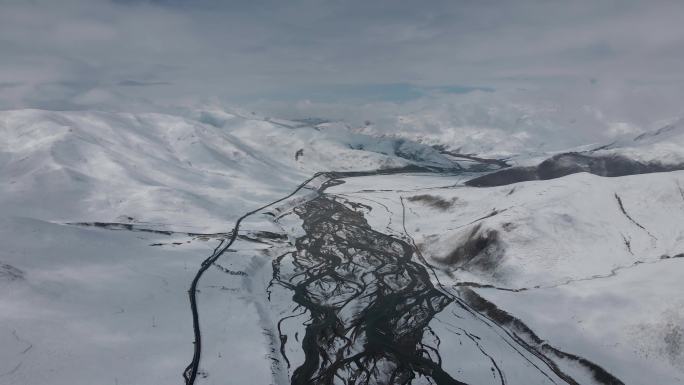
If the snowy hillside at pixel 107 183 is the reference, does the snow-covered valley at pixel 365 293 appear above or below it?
above

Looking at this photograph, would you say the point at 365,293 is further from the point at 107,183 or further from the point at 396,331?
the point at 107,183

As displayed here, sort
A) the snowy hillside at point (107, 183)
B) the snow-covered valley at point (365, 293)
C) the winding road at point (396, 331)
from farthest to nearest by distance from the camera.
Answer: the snowy hillside at point (107, 183) < the winding road at point (396, 331) < the snow-covered valley at point (365, 293)

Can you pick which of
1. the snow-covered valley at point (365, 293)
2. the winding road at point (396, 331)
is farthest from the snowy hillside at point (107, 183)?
the winding road at point (396, 331)

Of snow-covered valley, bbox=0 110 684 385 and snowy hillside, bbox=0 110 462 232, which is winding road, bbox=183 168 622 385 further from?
snowy hillside, bbox=0 110 462 232

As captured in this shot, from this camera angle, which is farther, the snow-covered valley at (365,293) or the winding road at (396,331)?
the winding road at (396,331)

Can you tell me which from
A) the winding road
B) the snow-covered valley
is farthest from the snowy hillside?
the winding road

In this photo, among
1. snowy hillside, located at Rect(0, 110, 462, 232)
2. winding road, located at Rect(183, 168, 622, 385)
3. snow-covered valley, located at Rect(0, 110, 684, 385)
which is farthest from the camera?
Answer: snowy hillside, located at Rect(0, 110, 462, 232)

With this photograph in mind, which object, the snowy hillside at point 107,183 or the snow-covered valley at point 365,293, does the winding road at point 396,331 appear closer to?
the snow-covered valley at point 365,293

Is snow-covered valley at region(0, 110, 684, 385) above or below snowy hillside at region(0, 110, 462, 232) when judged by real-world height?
above

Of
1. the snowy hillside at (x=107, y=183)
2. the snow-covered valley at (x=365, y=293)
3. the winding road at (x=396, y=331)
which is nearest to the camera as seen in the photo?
the snow-covered valley at (x=365, y=293)

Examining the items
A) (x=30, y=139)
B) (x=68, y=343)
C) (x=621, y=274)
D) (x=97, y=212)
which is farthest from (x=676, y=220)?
(x=30, y=139)

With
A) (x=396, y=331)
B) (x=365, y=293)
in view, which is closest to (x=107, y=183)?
(x=365, y=293)
